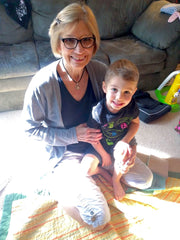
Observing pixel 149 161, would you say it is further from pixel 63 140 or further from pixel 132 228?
pixel 63 140

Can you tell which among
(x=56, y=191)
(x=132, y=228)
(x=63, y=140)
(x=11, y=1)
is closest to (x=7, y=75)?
(x=11, y=1)

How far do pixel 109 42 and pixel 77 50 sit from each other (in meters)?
1.54

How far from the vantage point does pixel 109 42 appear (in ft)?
7.46

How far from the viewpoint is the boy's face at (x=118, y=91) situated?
36.5 inches

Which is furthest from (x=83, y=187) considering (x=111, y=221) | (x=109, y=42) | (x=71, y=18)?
(x=109, y=42)

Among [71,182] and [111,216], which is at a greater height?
[71,182]

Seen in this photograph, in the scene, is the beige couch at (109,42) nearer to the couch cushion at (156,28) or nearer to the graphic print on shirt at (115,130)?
the couch cushion at (156,28)

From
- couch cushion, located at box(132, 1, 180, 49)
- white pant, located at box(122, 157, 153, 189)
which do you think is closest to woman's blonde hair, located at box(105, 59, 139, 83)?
white pant, located at box(122, 157, 153, 189)

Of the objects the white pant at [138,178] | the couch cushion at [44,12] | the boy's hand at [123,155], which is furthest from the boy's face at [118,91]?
the couch cushion at [44,12]

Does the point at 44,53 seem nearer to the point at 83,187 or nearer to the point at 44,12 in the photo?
the point at 44,12

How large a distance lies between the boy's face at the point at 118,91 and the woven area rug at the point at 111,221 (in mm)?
598

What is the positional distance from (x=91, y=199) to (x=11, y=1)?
2069 mm

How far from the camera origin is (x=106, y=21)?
228 centimetres

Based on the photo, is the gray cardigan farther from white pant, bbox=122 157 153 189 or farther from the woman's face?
white pant, bbox=122 157 153 189
